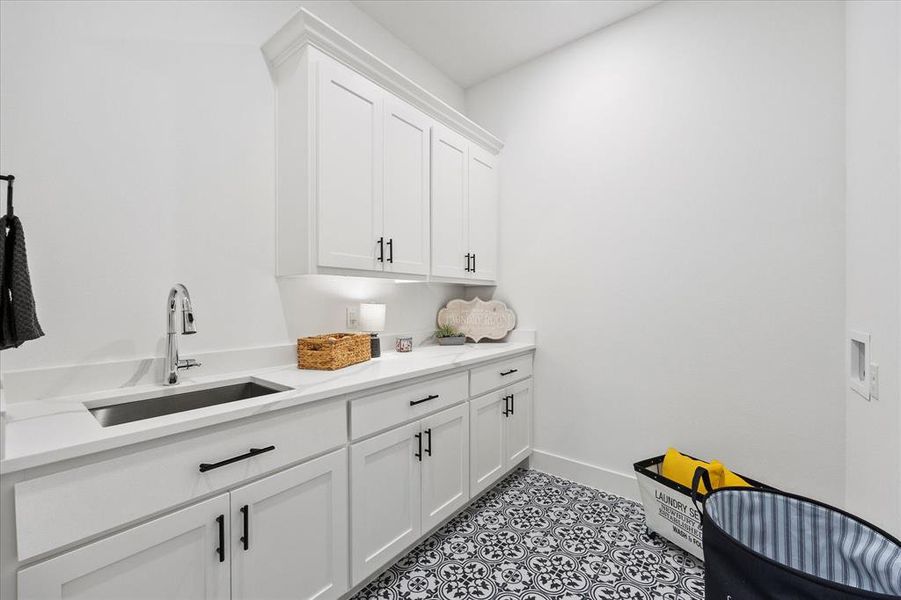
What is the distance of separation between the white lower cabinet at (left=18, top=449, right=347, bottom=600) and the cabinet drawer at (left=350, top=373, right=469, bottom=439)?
0.15 metres

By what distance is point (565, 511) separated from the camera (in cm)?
218

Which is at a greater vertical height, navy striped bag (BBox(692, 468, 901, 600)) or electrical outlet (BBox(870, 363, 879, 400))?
electrical outlet (BBox(870, 363, 879, 400))

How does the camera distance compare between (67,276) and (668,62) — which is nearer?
(67,276)

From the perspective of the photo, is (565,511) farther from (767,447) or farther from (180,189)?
(180,189)

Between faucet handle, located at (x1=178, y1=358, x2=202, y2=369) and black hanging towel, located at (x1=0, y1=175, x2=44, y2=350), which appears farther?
faucet handle, located at (x1=178, y1=358, x2=202, y2=369)

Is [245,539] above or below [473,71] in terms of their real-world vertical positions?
below

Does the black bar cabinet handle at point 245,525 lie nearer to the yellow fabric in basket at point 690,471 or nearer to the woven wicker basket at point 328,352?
the woven wicker basket at point 328,352

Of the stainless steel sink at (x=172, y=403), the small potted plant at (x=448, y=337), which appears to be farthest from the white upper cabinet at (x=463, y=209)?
the stainless steel sink at (x=172, y=403)

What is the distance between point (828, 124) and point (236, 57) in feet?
8.77

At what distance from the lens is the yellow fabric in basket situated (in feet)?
5.86

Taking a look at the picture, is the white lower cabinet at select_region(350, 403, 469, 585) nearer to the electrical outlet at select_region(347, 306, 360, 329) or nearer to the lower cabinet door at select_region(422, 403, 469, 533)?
the lower cabinet door at select_region(422, 403, 469, 533)

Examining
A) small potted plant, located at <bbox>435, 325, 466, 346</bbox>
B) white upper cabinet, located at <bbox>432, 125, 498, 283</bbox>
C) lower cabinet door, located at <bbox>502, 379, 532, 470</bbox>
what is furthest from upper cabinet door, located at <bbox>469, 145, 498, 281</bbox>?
lower cabinet door, located at <bbox>502, 379, 532, 470</bbox>

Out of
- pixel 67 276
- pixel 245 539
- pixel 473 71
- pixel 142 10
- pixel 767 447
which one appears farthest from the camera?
pixel 473 71

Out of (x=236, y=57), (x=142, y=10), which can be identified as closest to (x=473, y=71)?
(x=236, y=57)
